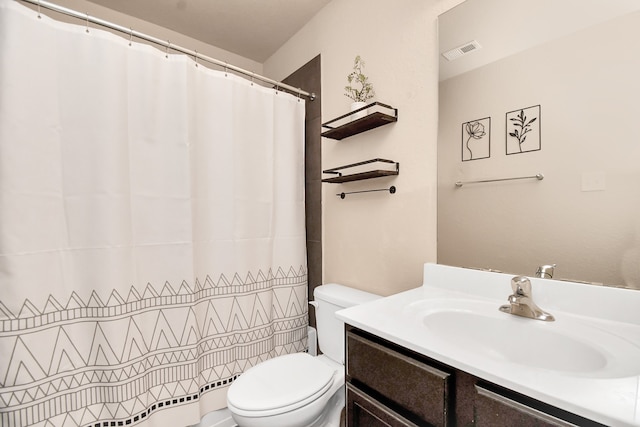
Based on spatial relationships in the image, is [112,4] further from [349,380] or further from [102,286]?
[349,380]

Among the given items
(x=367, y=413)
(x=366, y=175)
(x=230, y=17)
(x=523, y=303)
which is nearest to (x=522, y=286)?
(x=523, y=303)

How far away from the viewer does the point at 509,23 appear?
102 centimetres

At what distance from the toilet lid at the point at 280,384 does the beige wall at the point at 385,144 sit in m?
0.50

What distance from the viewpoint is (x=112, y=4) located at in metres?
1.75

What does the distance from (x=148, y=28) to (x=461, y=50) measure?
2022 mm

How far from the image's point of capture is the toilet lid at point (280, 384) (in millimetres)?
1081

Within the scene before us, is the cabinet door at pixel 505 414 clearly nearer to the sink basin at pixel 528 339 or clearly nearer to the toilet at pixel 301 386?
the sink basin at pixel 528 339

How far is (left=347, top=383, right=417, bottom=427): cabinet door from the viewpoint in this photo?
0.73m

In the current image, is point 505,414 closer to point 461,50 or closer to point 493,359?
point 493,359

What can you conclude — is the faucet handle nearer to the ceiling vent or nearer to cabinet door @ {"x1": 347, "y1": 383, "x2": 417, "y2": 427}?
cabinet door @ {"x1": 347, "y1": 383, "x2": 417, "y2": 427}

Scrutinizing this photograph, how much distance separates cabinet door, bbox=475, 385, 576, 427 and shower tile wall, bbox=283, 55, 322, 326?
136cm

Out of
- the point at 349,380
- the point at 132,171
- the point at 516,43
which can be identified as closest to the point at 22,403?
the point at 132,171

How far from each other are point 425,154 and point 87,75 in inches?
59.5

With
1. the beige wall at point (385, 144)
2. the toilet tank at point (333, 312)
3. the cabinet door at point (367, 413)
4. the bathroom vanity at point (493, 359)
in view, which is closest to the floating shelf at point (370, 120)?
the beige wall at point (385, 144)
